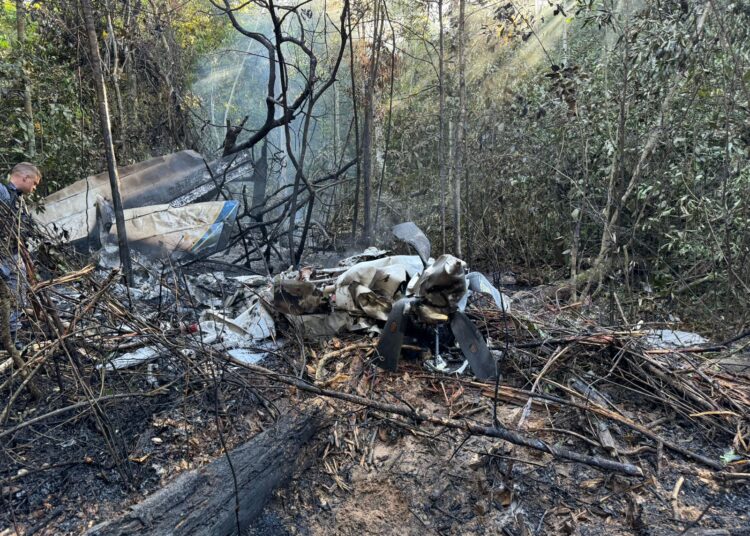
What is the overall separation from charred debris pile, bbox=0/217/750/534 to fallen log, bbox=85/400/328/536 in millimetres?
10

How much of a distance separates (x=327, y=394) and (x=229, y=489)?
0.64 metres

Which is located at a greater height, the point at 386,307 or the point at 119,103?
the point at 119,103

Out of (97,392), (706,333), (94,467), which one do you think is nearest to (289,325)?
(97,392)

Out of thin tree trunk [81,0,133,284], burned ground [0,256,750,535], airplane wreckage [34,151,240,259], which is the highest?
thin tree trunk [81,0,133,284]

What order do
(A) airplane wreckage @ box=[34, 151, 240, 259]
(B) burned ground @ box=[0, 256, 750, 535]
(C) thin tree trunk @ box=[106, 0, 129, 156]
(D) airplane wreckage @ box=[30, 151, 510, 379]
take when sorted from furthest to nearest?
(C) thin tree trunk @ box=[106, 0, 129, 156] < (A) airplane wreckage @ box=[34, 151, 240, 259] < (D) airplane wreckage @ box=[30, 151, 510, 379] < (B) burned ground @ box=[0, 256, 750, 535]

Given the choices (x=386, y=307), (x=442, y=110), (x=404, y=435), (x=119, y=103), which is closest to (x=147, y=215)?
(x=119, y=103)

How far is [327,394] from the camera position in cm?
268

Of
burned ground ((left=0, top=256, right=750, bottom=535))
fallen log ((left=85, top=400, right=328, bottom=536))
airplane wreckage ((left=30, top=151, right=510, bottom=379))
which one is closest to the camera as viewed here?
fallen log ((left=85, top=400, right=328, bottom=536))

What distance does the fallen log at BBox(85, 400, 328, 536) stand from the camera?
211cm

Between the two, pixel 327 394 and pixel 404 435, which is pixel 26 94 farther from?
pixel 404 435

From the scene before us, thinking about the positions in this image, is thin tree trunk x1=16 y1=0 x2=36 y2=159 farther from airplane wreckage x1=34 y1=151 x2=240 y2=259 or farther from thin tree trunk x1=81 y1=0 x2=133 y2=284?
thin tree trunk x1=81 y1=0 x2=133 y2=284

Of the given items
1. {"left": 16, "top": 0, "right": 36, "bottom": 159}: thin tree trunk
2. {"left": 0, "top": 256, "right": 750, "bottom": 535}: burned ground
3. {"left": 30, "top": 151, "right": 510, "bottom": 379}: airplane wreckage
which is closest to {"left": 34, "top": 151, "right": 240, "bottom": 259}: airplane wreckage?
{"left": 16, "top": 0, "right": 36, "bottom": 159}: thin tree trunk

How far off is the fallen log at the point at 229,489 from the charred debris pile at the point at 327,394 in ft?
0.03

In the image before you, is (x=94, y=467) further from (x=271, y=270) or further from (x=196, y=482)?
(x=271, y=270)
